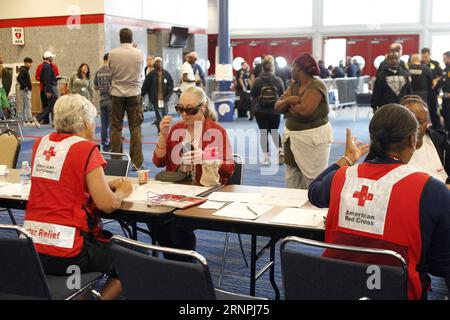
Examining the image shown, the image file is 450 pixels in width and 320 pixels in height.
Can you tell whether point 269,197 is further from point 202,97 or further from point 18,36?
point 18,36

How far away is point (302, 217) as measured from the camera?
2.71 m

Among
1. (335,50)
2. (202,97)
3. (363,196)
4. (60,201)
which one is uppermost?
(335,50)

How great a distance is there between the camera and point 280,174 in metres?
7.28

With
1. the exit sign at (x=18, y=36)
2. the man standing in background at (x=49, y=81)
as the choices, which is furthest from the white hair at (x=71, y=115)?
the exit sign at (x=18, y=36)

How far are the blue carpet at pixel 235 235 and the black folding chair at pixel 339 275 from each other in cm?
156

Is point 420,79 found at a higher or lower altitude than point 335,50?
lower

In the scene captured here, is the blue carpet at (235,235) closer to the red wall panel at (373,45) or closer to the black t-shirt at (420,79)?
the black t-shirt at (420,79)

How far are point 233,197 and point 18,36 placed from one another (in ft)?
43.6

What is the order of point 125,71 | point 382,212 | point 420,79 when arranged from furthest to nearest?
point 420,79
point 125,71
point 382,212

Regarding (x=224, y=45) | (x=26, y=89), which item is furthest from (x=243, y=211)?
(x=26, y=89)

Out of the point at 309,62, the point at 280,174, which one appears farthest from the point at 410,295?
the point at 280,174

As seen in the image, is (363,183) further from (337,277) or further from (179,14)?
(179,14)

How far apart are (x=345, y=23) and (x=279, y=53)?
2.84 m

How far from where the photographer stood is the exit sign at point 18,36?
14.8m
